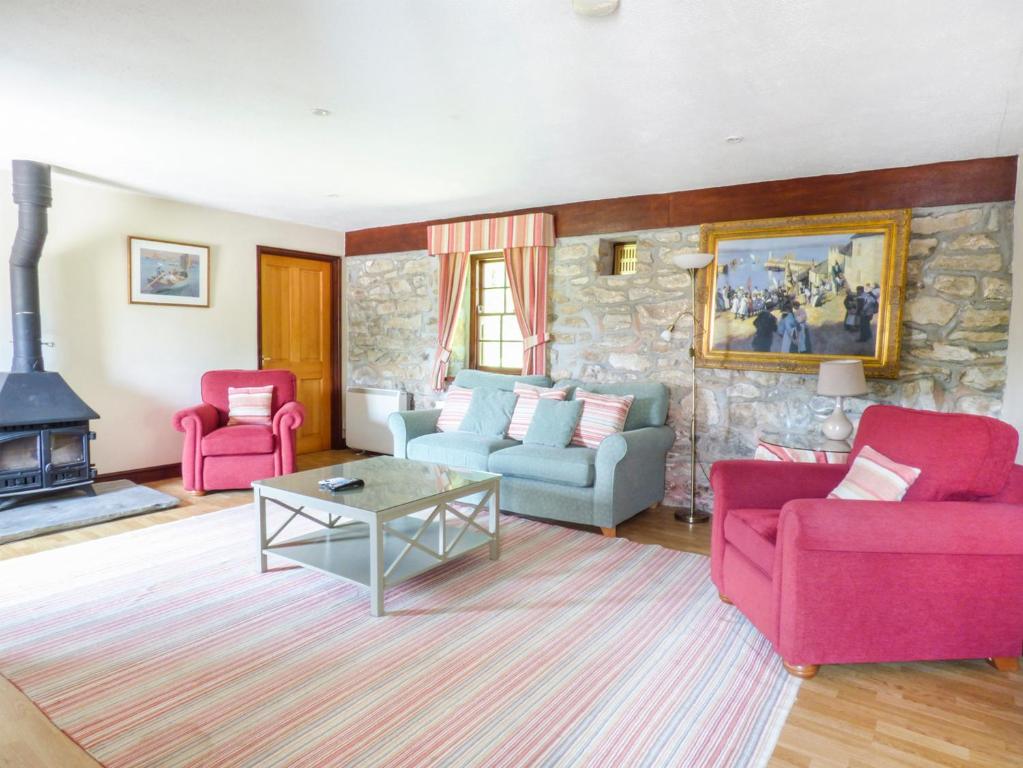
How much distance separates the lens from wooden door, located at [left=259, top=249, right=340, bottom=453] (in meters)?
6.00

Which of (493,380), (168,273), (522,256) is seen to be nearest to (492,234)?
(522,256)

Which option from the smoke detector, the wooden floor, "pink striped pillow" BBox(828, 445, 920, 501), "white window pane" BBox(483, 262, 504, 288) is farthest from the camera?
"white window pane" BBox(483, 262, 504, 288)

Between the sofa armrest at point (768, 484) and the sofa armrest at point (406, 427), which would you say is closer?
the sofa armrest at point (768, 484)

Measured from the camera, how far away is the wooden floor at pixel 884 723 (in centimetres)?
184

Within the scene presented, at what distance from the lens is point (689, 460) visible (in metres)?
4.51

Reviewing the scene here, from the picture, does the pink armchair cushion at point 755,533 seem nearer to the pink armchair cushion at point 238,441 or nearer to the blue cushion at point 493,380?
the blue cushion at point 493,380

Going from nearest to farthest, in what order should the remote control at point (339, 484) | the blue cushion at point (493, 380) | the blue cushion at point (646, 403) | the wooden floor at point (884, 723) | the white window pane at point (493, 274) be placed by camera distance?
1. the wooden floor at point (884, 723)
2. the remote control at point (339, 484)
3. the blue cushion at point (646, 403)
4. the blue cushion at point (493, 380)
5. the white window pane at point (493, 274)

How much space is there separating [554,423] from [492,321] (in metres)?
1.66

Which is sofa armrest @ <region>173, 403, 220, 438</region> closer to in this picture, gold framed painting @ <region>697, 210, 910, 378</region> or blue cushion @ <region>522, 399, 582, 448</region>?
blue cushion @ <region>522, 399, 582, 448</region>

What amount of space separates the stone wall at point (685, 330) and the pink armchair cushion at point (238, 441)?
1639 millimetres

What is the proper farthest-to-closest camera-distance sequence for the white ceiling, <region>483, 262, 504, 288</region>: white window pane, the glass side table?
<region>483, 262, 504, 288</region>: white window pane
the glass side table
the white ceiling

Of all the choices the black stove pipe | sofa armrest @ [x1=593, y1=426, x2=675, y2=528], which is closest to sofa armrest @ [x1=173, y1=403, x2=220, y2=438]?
the black stove pipe

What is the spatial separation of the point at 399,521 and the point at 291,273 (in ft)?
11.9

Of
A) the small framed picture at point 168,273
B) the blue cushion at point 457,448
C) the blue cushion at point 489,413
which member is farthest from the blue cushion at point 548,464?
the small framed picture at point 168,273
